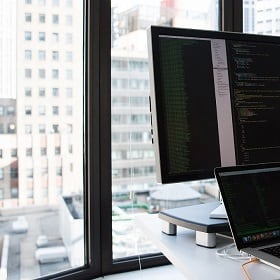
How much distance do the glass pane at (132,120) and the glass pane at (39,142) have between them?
0.48ft

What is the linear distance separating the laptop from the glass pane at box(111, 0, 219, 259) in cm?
63

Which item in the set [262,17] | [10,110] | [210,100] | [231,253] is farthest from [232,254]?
[262,17]

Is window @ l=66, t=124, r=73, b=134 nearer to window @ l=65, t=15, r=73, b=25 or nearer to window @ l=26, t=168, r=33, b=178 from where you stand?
window @ l=26, t=168, r=33, b=178

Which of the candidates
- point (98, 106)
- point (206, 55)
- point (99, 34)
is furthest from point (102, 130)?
point (206, 55)

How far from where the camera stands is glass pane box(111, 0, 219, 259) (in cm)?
156

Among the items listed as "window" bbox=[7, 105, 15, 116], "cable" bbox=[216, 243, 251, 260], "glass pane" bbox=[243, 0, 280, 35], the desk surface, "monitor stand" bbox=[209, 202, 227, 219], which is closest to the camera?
the desk surface

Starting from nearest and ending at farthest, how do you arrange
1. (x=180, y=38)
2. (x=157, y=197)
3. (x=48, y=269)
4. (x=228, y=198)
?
(x=228, y=198), (x=180, y=38), (x=48, y=269), (x=157, y=197)

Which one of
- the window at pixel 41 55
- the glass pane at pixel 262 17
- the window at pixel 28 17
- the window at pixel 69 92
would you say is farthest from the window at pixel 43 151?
the glass pane at pixel 262 17

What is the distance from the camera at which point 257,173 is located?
107 centimetres

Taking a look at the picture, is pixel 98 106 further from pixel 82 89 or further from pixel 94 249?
pixel 94 249

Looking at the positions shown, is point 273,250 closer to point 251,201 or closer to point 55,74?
point 251,201

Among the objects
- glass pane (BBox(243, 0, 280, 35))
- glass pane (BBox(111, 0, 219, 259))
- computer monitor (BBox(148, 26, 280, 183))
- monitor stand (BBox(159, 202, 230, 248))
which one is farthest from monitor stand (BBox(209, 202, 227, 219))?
glass pane (BBox(243, 0, 280, 35))

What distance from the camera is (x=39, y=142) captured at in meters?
1.44

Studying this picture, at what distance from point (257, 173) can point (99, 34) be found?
0.79 m
